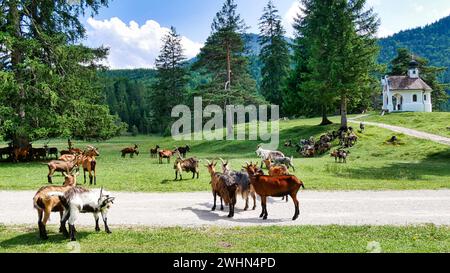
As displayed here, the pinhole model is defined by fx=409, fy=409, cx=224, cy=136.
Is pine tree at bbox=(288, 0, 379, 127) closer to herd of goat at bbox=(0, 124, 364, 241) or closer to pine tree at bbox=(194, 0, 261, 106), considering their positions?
pine tree at bbox=(194, 0, 261, 106)

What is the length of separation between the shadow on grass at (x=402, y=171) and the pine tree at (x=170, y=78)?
48.3 m

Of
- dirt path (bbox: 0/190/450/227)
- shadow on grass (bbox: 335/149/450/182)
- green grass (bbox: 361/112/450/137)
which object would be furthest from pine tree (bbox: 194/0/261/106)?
dirt path (bbox: 0/190/450/227)

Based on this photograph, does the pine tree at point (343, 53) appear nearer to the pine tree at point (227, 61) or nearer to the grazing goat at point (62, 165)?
the pine tree at point (227, 61)

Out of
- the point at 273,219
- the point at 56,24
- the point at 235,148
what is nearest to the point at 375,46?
the point at 235,148

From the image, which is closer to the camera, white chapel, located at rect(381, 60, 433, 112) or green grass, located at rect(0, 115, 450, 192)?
green grass, located at rect(0, 115, 450, 192)

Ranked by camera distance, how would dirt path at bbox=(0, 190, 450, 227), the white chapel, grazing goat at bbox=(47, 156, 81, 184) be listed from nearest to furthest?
dirt path at bbox=(0, 190, 450, 227)
grazing goat at bbox=(47, 156, 81, 184)
the white chapel

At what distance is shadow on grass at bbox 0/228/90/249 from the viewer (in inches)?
385

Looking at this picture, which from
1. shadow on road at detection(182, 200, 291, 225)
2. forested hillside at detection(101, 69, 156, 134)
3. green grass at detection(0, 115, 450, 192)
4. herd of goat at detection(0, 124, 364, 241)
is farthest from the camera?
forested hillside at detection(101, 69, 156, 134)

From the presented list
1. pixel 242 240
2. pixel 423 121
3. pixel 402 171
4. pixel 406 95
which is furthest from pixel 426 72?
pixel 242 240
